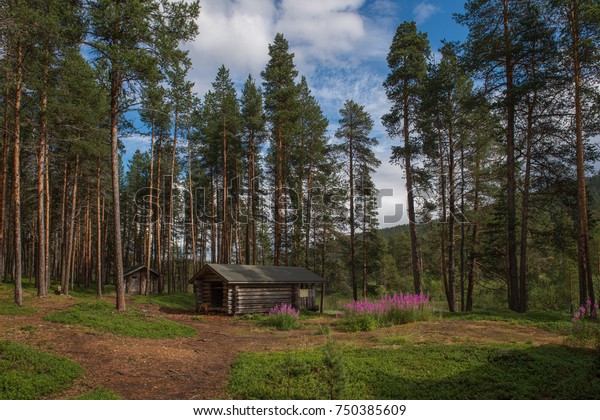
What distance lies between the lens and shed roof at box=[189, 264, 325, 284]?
66.2 feet

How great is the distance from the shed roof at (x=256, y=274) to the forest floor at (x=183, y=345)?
494 cm

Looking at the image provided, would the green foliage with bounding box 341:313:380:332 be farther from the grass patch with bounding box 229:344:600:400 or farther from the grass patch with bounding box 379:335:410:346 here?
the grass patch with bounding box 229:344:600:400

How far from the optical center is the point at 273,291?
2183cm

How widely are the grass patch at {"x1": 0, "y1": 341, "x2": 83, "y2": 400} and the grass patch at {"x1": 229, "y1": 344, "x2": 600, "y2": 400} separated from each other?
326 cm

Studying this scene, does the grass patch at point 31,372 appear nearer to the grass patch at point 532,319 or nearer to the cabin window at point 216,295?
the cabin window at point 216,295

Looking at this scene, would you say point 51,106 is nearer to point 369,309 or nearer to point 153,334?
point 153,334

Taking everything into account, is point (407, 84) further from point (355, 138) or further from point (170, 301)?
point (170, 301)

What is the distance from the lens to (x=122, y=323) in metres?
12.2

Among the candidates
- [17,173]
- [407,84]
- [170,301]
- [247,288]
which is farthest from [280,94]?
[170,301]

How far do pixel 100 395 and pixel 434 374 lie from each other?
639 cm

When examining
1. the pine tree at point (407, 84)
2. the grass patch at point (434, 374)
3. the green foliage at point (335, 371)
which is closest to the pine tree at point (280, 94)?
the pine tree at point (407, 84)

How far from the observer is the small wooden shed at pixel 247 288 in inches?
784

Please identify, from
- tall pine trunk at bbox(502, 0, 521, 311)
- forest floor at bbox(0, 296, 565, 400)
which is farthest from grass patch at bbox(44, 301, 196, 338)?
tall pine trunk at bbox(502, 0, 521, 311)

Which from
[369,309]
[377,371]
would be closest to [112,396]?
[377,371]
